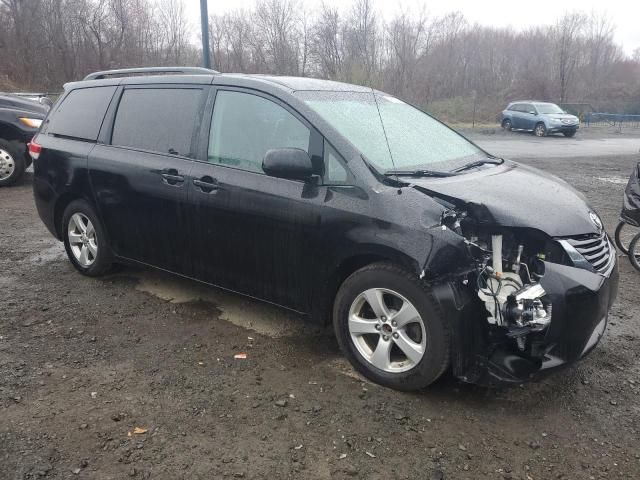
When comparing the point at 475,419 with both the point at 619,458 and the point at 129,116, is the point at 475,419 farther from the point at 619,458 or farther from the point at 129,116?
the point at 129,116

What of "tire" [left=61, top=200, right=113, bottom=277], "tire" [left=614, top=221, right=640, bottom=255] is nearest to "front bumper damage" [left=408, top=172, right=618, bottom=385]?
"tire" [left=61, top=200, right=113, bottom=277]

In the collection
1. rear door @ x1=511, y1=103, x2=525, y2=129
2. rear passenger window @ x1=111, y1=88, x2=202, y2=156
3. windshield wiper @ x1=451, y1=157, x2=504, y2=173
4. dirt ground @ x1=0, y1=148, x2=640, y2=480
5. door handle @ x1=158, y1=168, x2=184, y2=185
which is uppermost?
rear door @ x1=511, y1=103, x2=525, y2=129

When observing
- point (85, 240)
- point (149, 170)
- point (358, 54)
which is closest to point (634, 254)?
point (149, 170)

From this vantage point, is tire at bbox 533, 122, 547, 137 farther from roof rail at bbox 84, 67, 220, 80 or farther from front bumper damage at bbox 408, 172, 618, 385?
front bumper damage at bbox 408, 172, 618, 385

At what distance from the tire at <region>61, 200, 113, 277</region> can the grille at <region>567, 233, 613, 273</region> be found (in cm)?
378

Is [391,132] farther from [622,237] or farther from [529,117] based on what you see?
[529,117]

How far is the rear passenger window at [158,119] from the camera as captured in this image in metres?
4.24

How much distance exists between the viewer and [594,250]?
330cm

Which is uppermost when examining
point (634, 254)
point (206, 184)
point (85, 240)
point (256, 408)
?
point (206, 184)

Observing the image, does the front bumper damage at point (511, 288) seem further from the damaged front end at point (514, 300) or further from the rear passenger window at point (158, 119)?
the rear passenger window at point (158, 119)

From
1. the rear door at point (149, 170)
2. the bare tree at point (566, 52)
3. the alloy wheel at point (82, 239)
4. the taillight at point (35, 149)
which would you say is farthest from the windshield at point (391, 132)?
the bare tree at point (566, 52)

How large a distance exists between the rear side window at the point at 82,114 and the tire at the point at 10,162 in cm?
484

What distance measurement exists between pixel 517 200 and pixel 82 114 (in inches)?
153

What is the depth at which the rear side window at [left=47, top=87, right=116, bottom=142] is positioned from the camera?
4.94 m
